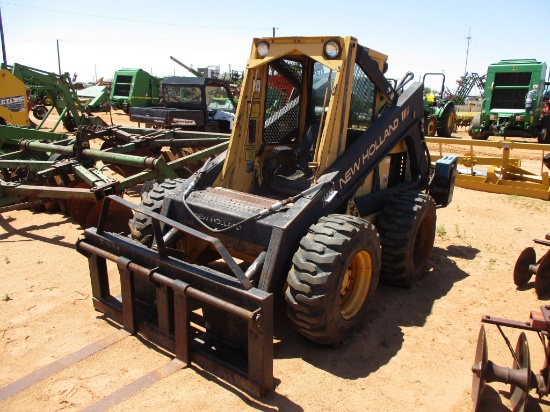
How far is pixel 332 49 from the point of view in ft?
12.8

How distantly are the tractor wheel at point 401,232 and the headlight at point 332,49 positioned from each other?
159 centimetres

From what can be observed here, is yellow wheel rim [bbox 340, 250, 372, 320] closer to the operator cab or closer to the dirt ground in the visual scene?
the dirt ground

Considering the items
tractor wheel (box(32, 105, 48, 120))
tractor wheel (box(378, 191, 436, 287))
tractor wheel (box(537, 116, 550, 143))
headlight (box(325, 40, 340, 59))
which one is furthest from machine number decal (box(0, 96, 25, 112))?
tractor wheel (box(537, 116, 550, 143))

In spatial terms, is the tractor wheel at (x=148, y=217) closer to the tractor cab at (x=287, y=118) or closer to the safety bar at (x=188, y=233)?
the safety bar at (x=188, y=233)

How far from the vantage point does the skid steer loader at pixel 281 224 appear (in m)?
3.17

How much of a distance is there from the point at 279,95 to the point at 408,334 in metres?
2.67

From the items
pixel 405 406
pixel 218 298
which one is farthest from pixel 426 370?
pixel 218 298

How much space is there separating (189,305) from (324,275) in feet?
3.11

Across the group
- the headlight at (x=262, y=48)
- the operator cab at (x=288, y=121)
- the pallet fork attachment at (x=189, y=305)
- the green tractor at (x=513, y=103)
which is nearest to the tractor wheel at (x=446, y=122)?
the green tractor at (x=513, y=103)

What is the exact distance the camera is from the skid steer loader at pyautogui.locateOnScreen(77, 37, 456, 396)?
317 cm

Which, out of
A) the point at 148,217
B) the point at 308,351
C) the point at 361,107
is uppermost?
the point at 361,107

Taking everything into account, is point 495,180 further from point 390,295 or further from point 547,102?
point 547,102

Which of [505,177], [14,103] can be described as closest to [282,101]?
[505,177]

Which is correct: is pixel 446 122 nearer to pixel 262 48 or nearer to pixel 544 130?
pixel 544 130
